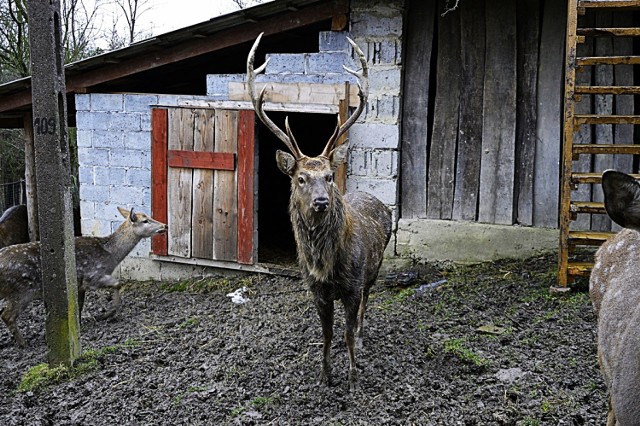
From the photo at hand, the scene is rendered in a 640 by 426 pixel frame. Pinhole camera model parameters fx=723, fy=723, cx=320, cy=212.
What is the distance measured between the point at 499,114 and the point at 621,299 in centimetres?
521

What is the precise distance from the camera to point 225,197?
9070 millimetres

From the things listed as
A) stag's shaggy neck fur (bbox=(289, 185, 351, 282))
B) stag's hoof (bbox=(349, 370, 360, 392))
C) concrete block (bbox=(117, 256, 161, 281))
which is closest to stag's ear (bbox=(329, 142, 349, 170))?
stag's shaggy neck fur (bbox=(289, 185, 351, 282))

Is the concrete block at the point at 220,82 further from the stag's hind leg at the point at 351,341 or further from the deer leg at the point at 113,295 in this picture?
the stag's hind leg at the point at 351,341

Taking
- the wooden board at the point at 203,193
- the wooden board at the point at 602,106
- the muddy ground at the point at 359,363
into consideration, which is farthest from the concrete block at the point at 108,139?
the wooden board at the point at 602,106

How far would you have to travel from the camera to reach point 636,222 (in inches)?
105

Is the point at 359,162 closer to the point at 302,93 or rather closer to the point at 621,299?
the point at 302,93

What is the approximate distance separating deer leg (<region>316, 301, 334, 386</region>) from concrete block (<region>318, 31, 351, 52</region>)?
3.99 meters

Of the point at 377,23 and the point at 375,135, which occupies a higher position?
the point at 377,23

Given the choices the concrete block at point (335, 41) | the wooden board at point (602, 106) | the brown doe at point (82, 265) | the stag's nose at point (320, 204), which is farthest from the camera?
the concrete block at point (335, 41)

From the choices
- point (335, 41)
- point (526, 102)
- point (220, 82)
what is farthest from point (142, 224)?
point (526, 102)

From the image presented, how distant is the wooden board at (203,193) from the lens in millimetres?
9094

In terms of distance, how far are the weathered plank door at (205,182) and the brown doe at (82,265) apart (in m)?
0.41

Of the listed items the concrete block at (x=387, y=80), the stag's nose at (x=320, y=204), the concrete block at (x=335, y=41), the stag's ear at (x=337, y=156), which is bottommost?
the stag's nose at (x=320, y=204)

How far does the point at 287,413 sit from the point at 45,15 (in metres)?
3.49
